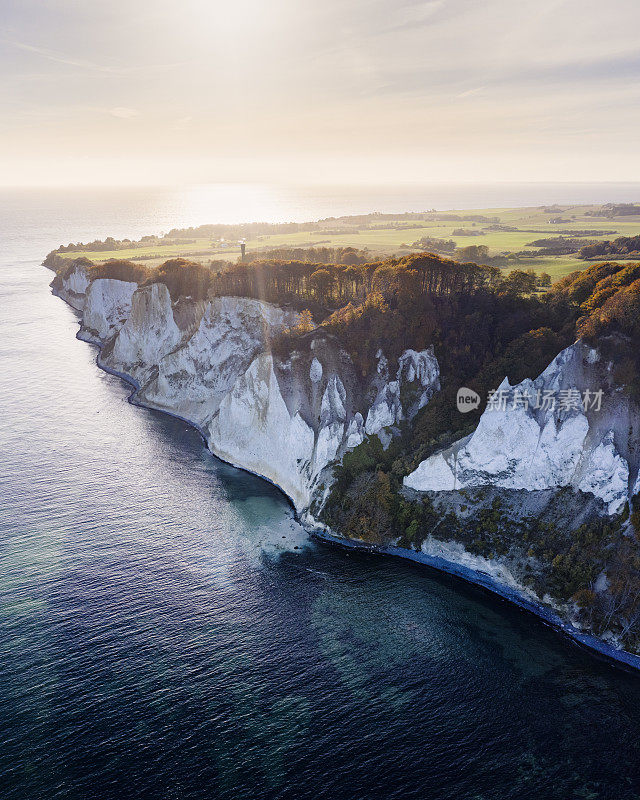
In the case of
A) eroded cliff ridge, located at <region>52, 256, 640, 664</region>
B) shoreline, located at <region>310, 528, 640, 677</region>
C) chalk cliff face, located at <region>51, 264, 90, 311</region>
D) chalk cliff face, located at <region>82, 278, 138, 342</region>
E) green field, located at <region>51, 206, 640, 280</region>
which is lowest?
shoreline, located at <region>310, 528, 640, 677</region>

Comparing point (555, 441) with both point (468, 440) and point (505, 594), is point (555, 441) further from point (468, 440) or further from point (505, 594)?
point (505, 594)

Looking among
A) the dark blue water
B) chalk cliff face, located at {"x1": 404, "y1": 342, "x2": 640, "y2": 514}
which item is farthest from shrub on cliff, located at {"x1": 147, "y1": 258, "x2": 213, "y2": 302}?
chalk cliff face, located at {"x1": 404, "y1": 342, "x2": 640, "y2": 514}

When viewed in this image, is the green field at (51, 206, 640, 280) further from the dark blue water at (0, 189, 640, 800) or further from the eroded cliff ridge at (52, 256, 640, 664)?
the dark blue water at (0, 189, 640, 800)

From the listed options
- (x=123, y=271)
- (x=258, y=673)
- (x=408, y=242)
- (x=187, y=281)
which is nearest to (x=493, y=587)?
(x=258, y=673)

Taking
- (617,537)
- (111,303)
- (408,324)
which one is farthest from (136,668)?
(111,303)

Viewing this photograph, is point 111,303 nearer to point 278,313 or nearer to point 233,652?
point 278,313

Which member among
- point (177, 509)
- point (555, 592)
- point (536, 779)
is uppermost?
point (177, 509)
